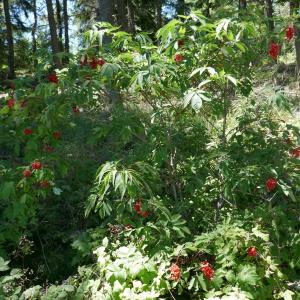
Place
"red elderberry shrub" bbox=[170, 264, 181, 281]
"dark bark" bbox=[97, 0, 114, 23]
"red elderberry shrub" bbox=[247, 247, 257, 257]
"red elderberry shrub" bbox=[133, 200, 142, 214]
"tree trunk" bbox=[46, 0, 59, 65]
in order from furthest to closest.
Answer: "tree trunk" bbox=[46, 0, 59, 65] → "dark bark" bbox=[97, 0, 114, 23] → "red elderberry shrub" bbox=[247, 247, 257, 257] → "red elderberry shrub" bbox=[170, 264, 181, 281] → "red elderberry shrub" bbox=[133, 200, 142, 214]

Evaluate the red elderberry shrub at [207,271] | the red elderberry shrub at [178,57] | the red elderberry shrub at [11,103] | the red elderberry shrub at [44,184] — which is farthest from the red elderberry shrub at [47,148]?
the red elderberry shrub at [207,271]

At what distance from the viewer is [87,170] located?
477 centimetres

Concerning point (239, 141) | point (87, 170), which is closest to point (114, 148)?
point (87, 170)

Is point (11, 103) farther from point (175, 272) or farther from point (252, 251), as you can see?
point (252, 251)

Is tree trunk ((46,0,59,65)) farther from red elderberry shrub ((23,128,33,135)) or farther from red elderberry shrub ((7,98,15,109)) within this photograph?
red elderberry shrub ((23,128,33,135))

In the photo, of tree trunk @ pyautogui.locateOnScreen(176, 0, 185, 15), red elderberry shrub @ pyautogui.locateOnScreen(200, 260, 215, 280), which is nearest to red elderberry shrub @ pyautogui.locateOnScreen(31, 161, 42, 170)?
red elderberry shrub @ pyautogui.locateOnScreen(200, 260, 215, 280)

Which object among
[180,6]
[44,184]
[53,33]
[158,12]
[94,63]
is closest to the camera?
[94,63]

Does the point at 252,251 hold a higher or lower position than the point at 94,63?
lower

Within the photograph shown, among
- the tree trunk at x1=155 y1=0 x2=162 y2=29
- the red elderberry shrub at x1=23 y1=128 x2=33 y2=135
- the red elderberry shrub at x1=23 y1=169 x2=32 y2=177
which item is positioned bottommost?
the red elderberry shrub at x1=23 y1=169 x2=32 y2=177

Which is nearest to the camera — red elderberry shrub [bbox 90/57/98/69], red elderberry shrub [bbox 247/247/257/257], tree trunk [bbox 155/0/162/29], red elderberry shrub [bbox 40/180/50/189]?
red elderberry shrub [bbox 247/247/257/257]

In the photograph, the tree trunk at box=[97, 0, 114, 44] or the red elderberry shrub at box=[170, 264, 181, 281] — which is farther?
the tree trunk at box=[97, 0, 114, 44]

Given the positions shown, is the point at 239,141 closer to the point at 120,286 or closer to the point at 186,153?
the point at 186,153

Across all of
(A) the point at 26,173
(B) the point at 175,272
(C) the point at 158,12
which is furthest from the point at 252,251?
(C) the point at 158,12

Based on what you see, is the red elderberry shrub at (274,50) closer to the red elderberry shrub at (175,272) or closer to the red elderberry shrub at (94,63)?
the red elderberry shrub at (94,63)
